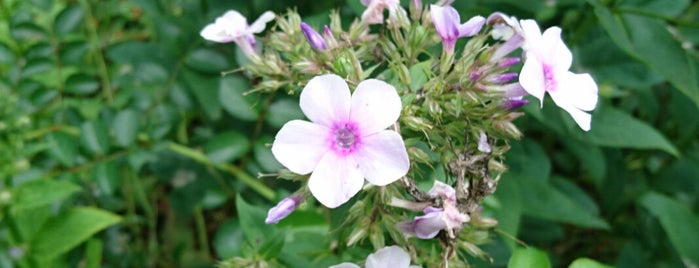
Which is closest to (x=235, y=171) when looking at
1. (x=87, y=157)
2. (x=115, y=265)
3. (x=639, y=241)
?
A: (x=87, y=157)

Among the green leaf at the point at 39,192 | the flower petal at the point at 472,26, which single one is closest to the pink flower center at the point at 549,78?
the flower petal at the point at 472,26

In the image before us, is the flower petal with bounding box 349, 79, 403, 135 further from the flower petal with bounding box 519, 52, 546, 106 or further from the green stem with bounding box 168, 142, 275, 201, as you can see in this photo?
the green stem with bounding box 168, 142, 275, 201

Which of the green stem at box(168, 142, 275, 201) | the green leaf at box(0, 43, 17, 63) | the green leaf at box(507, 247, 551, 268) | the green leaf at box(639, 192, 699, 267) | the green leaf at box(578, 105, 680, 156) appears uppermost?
the green leaf at box(0, 43, 17, 63)

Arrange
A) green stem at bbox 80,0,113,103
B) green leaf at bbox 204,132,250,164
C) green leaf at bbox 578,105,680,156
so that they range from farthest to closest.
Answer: green stem at bbox 80,0,113,103
green leaf at bbox 204,132,250,164
green leaf at bbox 578,105,680,156

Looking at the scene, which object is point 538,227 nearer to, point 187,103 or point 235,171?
point 235,171

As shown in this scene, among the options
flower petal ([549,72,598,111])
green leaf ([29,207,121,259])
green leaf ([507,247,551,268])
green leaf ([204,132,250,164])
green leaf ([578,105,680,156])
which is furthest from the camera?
green leaf ([29,207,121,259])

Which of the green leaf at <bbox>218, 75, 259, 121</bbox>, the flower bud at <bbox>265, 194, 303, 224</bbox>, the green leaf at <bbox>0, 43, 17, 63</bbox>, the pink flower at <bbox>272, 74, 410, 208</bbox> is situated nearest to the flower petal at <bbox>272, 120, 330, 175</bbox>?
the pink flower at <bbox>272, 74, 410, 208</bbox>

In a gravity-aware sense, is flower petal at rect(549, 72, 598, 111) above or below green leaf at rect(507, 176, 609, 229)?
above
